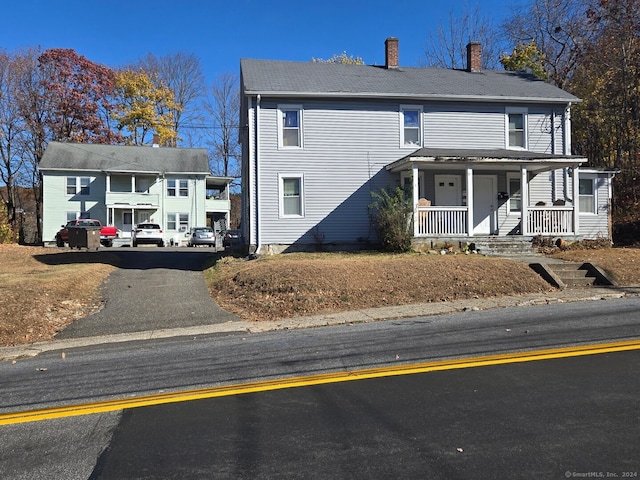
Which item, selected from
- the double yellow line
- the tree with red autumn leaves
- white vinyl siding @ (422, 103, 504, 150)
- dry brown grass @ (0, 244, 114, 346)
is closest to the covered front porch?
white vinyl siding @ (422, 103, 504, 150)

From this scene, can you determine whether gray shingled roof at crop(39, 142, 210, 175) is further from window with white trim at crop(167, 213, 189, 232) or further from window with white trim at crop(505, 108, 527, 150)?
window with white trim at crop(505, 108, 527, 150)

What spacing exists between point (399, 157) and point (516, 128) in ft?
16.8

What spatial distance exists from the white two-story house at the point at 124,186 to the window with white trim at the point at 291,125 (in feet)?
75.1

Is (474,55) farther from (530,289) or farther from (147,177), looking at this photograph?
(147,177)

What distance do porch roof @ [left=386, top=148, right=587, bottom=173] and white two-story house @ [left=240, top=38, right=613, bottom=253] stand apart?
0.07m

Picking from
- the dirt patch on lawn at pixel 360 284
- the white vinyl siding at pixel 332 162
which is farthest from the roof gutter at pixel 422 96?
the dirt patch on lawn at pixel 360 284

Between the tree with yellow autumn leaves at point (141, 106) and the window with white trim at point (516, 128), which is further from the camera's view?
the tree with yellow autumn leaves at point (141, 106)

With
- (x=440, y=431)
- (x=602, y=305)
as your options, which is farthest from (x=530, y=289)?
(x=440, y=431)

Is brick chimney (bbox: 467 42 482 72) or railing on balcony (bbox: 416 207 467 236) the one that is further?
brick chimney (bbox: 467 42 482 72)

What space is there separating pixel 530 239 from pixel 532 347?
11.8 m

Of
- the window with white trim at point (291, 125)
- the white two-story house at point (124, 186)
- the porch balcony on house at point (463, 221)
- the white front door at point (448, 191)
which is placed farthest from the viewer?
the white two-story house at point (124, 186)

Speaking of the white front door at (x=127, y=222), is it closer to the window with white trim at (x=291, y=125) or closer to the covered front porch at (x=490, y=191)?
the window with white trim at (x=291, y=125)

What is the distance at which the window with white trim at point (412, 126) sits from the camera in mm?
→ 20047

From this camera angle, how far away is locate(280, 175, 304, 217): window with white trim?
765 inches
